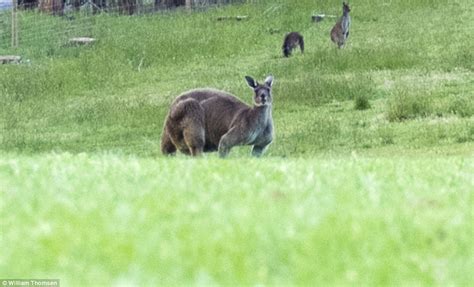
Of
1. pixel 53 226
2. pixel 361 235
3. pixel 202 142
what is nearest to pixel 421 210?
pixel 361 235

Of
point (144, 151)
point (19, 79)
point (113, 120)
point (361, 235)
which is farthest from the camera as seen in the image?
point (19, 79)

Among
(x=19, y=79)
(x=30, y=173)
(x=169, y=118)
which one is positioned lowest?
(x=19, y=79)

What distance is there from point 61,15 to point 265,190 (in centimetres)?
2963

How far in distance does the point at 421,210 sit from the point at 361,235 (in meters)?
0.89

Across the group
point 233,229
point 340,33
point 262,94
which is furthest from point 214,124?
point 340,33

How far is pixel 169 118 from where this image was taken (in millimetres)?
15633

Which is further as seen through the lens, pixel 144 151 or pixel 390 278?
pixel 144 151

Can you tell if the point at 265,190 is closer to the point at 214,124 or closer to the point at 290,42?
the point at 214,124

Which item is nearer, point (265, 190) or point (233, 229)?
point (233, 229)

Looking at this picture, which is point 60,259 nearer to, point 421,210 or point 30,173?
point 421,210

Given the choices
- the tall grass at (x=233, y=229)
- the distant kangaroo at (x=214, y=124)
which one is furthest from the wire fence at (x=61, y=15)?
the tall grass at (x=233, y=229)

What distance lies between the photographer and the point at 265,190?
7629 mm

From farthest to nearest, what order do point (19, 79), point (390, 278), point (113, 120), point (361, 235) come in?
point (19, 79)
point (113, 120)
point (361, 235)
point (390, 278)

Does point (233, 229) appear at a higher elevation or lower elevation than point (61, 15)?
higher
